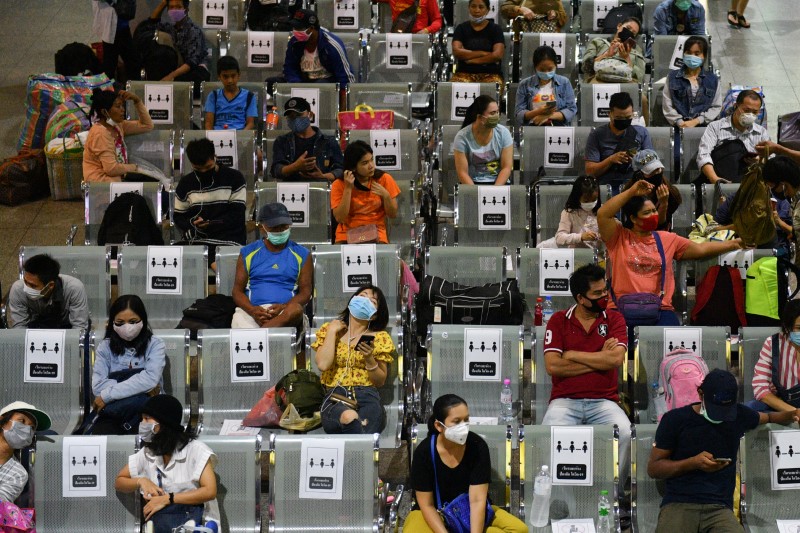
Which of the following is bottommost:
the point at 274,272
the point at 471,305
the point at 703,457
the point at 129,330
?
the point at 703,457

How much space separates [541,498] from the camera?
21.1 feet

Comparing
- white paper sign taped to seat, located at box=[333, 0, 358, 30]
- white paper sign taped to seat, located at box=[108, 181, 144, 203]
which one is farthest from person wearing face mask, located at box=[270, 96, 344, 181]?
white paper sign taped to seat, located at box=[333, 0, 358, 30]

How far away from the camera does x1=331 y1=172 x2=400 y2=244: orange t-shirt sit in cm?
890

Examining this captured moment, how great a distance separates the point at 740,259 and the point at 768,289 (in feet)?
1.00

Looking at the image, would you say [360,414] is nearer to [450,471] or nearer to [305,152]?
[450,471]

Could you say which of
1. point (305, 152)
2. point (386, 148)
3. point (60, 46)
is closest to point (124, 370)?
point (305, 152)

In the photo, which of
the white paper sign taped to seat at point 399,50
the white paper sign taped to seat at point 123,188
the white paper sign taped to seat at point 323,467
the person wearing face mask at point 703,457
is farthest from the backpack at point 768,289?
the white paper sign taped to seat at point 399,50

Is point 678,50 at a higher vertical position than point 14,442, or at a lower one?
higher

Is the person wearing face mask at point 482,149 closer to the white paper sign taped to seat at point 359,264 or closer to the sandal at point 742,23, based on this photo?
the white paper sign taped to seat at point 359,264

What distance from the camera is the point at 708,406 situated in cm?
629

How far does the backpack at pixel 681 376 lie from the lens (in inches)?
275

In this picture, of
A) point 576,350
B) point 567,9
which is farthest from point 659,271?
point 567,9

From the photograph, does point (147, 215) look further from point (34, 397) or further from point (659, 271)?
point (659, 271)

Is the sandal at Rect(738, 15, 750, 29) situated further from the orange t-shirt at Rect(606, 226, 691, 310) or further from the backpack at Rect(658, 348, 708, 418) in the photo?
the backpack at Rect(658, 348, 708, 418)
